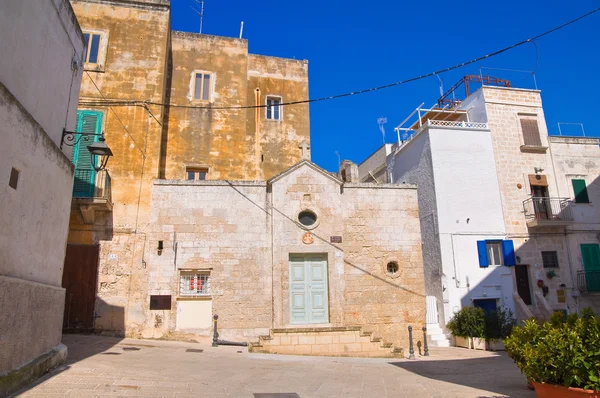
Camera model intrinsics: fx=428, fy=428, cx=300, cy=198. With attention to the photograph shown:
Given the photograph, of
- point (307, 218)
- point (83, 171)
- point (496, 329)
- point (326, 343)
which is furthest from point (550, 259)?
point (83, 171)

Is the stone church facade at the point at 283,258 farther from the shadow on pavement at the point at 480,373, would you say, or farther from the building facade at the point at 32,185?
the building facade at the point at 32,185

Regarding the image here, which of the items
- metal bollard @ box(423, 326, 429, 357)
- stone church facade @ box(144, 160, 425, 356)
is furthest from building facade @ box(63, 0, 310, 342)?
metal bollard @ box(423, 326, 429, 357)

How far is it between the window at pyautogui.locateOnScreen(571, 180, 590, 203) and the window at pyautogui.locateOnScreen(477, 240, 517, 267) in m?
4.86

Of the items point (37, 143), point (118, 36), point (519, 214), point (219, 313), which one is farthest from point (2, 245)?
point (519, 214)

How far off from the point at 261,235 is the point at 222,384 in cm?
715

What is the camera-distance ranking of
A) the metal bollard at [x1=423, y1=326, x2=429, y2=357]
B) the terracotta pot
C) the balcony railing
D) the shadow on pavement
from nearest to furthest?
Answer: the terracotta pot
the shadow on pavement
the metal bollard at [x1=423, y1=326, x2=429, y2=357]
the balcony railing

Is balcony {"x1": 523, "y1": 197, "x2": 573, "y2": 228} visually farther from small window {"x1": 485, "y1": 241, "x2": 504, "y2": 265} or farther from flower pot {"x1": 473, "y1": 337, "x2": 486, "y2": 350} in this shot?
flower pot {"x1": 473, "y1": 337, "x2": 486, "y2": 350}

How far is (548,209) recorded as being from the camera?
64.6 feet

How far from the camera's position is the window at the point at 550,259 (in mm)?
19094

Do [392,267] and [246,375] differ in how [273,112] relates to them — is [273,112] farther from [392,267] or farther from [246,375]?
[246,375]

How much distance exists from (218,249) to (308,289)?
324cm

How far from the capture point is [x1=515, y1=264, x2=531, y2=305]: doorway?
61.3ft

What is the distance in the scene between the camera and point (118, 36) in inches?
648

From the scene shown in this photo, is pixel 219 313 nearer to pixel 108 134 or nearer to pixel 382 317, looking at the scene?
pixel 382 317
